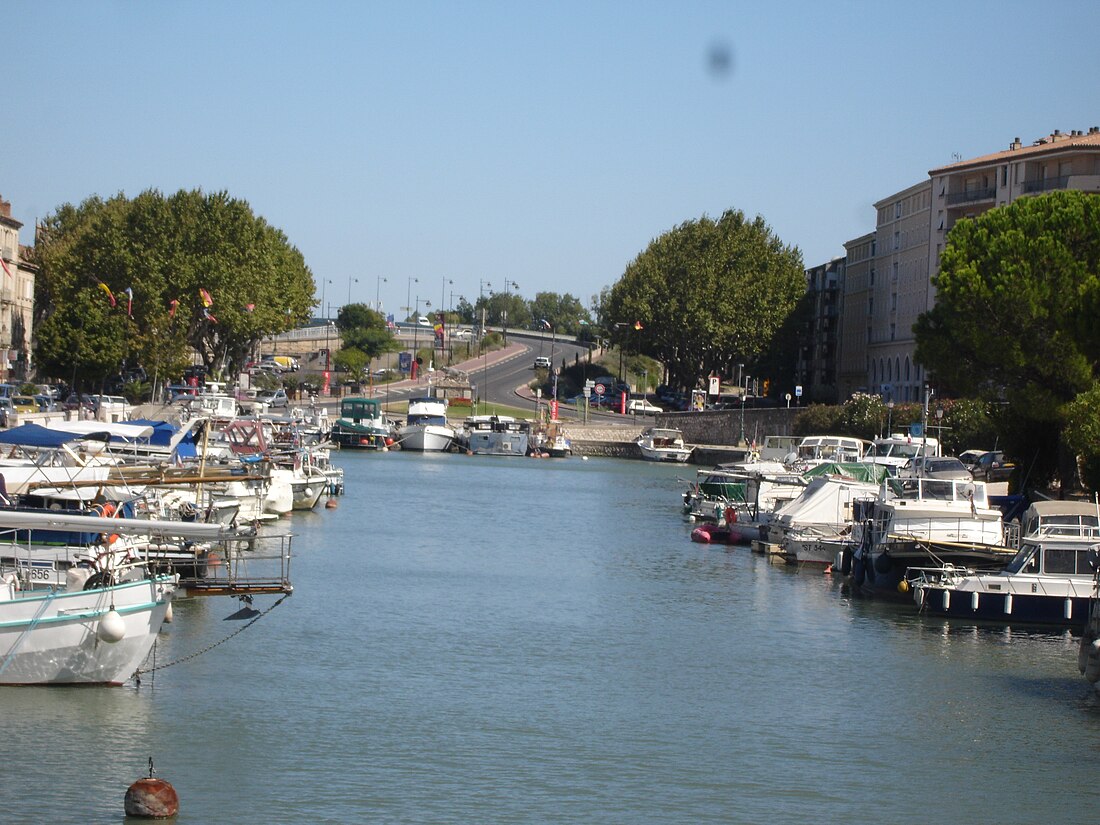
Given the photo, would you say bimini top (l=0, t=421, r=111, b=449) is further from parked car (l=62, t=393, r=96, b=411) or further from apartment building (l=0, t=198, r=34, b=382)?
apartment building (l=0, t=198, r=34, b=382)

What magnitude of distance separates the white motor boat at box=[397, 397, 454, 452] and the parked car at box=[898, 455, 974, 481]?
77.8 m

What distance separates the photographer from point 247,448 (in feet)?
219

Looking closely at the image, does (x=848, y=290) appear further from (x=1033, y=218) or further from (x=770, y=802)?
(x=770, y=802)

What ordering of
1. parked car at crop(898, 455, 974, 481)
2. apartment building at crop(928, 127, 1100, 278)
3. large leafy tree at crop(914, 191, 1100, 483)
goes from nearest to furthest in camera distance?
1. parked car at crop(898, 455, 974, 481)
2. large leafy tree at crop(914, 191, 1100, 483)
3. apartment building at crop(928, 127, 1100, 278)

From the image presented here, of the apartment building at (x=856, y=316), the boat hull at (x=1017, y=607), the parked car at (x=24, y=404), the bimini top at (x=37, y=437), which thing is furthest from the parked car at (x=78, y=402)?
the apartment building at (x=856, y=316)

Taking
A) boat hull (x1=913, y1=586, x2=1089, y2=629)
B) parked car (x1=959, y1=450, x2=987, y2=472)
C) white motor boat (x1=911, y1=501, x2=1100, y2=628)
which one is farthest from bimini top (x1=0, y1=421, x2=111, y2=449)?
parked car (x1=959, y1=450, x2=987, y2=472)

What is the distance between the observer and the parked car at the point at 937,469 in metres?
49.0

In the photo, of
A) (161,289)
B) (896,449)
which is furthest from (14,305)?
(896,449)

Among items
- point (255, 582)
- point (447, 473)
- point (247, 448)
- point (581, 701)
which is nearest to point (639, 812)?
point (581, 701)

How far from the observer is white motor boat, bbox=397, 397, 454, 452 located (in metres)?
127

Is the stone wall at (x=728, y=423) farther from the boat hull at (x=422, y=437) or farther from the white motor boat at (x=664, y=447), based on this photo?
the boat hull at (x=422, y=437)

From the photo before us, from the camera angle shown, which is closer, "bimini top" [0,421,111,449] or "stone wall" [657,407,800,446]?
"bimini top" [0,421,111,449]

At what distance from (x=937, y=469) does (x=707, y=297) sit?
93.2 m

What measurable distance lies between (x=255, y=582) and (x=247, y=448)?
3869 centimetres
